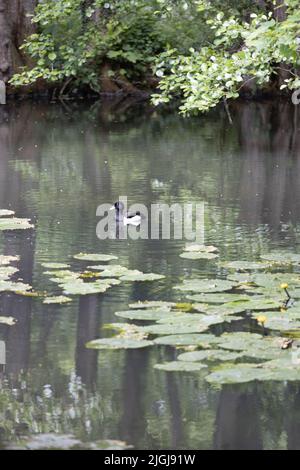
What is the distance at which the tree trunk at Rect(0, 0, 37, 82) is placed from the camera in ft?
85.5

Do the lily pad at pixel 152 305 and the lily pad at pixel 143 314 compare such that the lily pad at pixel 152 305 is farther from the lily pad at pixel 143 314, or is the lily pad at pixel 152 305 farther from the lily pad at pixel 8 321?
the lily pad at pixel 8 321

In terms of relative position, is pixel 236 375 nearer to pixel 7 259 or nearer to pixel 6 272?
pixel 6 272

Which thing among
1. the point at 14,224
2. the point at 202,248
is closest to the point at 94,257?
the point at 202,248

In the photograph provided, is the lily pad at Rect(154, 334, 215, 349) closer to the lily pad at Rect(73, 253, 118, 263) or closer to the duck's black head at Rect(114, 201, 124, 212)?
the lily pad at Rect(73, 253, 118, 263)

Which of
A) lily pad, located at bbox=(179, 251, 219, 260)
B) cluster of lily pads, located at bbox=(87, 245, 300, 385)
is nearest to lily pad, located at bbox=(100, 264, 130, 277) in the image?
cluster of lily pads, located at bbox=(87, 245, 300, 385)

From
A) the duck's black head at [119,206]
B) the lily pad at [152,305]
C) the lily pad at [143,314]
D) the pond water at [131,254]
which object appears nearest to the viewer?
the pond water at [131,254]

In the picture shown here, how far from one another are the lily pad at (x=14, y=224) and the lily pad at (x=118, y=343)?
3.65 metres

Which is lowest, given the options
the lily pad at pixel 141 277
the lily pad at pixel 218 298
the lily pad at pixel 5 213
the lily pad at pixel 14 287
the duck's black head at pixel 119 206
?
the lily pad at pixel 218 298

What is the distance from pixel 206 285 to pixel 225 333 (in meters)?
1.18

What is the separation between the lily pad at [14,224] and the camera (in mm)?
10227

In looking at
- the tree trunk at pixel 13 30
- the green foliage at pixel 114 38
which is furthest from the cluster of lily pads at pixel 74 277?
the tree trunk at pixel 13 30

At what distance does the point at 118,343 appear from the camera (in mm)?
6602

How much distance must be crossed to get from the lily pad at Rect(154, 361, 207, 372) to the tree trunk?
20.8m

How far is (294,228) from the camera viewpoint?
10430mm
